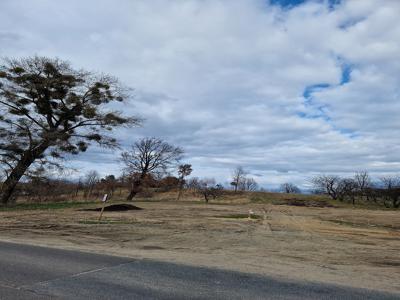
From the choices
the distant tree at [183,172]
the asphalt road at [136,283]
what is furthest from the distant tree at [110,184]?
the asphalt road at [136,283]

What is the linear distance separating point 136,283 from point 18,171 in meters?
25.1

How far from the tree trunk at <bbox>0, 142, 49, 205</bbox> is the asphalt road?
2170 centimetres

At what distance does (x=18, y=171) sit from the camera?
28656 mm

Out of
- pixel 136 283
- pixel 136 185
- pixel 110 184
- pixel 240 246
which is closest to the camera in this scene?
pixel 136 283

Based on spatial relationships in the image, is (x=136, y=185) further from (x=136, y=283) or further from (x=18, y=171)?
(x=136, y=283)

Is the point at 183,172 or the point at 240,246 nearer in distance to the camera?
the point at 240,246

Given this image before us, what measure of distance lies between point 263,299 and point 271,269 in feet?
8.90

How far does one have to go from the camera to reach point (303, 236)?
16.3 meters

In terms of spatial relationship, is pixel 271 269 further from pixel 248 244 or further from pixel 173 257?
pixel 248 244

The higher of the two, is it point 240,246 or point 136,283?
point 240,246

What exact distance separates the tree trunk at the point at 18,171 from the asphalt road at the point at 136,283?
71.2 ft

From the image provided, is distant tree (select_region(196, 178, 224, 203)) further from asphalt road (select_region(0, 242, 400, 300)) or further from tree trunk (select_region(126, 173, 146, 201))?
asphalt road (select_region(0, 242, 400, 300))

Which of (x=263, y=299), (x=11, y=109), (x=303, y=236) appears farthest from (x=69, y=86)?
(x=263, y=299)

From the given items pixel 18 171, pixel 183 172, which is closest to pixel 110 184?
pixel 183 172
